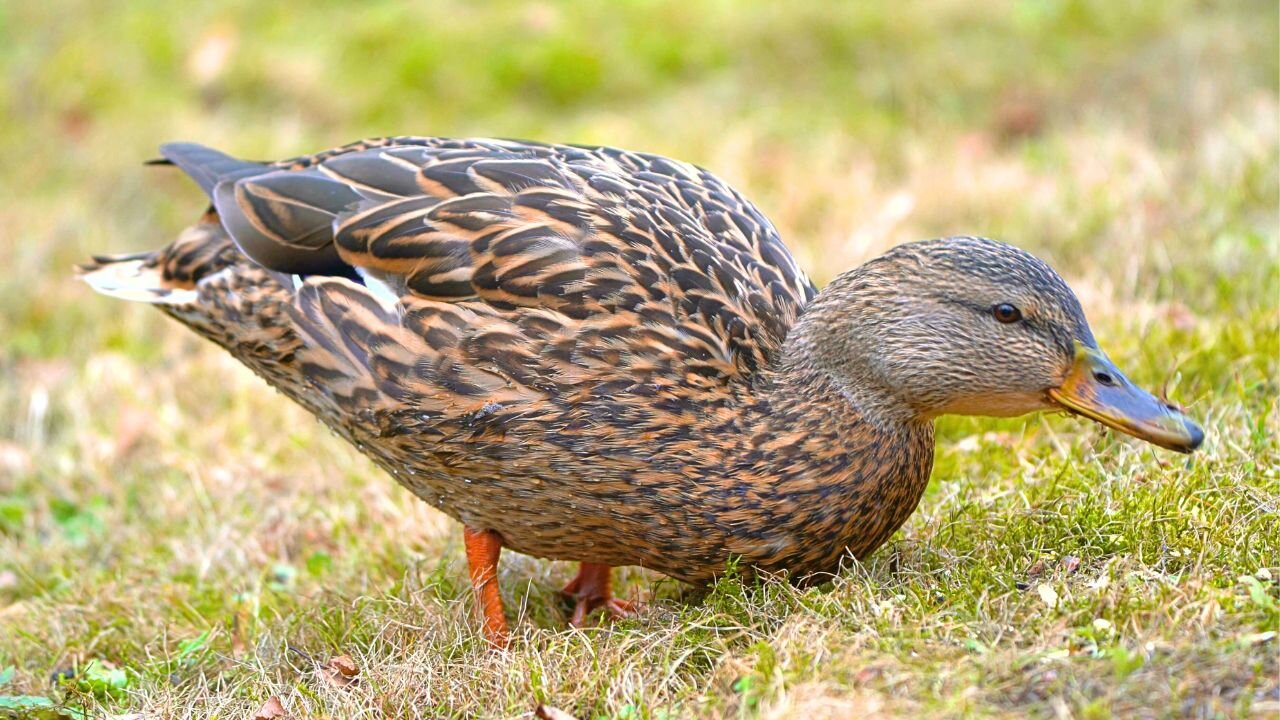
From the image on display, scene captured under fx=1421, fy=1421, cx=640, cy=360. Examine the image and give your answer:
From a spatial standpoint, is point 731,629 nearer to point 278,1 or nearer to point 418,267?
point 418,267

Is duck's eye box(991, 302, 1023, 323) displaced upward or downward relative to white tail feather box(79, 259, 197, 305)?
upward

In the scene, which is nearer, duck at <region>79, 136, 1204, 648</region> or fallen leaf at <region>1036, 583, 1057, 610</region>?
fallen leaf at <region>1036, 583, 1057, 610</region>

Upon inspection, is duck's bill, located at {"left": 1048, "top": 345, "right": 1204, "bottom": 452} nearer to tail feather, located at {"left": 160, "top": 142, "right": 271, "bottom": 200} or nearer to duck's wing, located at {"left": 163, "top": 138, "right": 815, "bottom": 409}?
duck's wing, located at {"left": 163, "top": 138, "right": 815, "bottom": 409}

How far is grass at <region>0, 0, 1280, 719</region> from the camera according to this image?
3.09 meters

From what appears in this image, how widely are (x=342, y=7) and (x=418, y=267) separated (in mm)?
6265

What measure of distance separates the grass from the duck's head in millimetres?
361

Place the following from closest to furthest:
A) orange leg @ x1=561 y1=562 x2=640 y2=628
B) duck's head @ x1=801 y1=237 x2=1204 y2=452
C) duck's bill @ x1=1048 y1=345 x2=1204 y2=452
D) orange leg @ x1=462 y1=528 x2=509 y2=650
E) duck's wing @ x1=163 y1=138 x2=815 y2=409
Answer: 1. duck's bill @ x1=1048 y1=345 x2=1204 y2=452
2. duck's head @ x1=801 y1=237 x2=1204 y2=452
3. duck's wing @ x1=163 y1=138 x2=815 y2=409
4. orange leg @ x1=462 y1=528 x2=509 y2=650
5. orange leg @ x1=561 y1=562 x2=640 y2=628

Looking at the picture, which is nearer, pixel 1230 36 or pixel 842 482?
pixel 842 482

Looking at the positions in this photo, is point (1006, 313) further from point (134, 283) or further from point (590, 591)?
point (134, 283)

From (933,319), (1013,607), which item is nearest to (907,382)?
(933,319)

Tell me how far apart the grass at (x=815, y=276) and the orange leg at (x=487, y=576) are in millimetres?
62

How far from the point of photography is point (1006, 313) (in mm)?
3252

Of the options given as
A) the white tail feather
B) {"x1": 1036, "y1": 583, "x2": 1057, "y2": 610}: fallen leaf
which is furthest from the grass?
the white tail feather

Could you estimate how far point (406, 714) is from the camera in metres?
3.33
